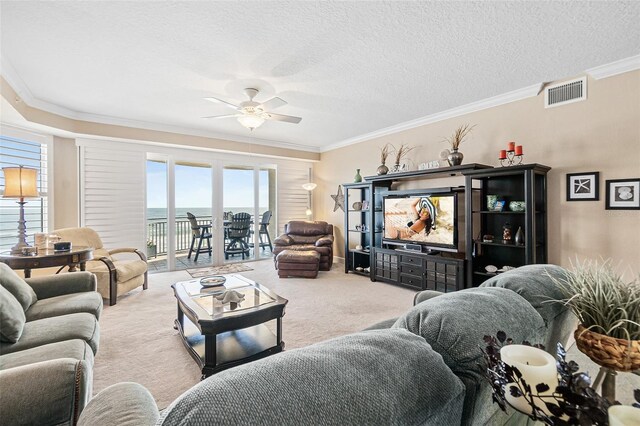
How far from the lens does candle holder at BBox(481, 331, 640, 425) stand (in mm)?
440

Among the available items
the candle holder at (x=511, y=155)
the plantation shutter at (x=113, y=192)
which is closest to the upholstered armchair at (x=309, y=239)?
the plantation shutter at (x=113, y=192)

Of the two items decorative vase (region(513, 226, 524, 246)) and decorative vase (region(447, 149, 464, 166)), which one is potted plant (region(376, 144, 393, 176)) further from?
decorative vase (region(513, 226, 524, 246))

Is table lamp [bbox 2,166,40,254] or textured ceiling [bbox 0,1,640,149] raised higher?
textured ceiling [bbox 0,1,640,149]

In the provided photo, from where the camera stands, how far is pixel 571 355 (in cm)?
113

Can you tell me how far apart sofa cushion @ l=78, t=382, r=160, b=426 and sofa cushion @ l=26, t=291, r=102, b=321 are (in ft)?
5.32

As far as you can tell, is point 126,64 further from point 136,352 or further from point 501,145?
point 501,145

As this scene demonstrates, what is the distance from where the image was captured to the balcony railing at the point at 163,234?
6078 millimetres

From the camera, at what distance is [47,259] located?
115 inches

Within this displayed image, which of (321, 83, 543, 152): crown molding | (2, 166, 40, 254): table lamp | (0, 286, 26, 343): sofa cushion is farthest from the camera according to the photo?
(321, 83, 543, 152): crown molding

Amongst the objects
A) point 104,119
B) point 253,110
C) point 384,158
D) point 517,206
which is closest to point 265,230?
point 384,158

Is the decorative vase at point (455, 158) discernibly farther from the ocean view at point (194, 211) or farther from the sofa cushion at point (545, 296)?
the ocean view at point (194, 211)

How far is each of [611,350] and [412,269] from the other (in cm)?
369

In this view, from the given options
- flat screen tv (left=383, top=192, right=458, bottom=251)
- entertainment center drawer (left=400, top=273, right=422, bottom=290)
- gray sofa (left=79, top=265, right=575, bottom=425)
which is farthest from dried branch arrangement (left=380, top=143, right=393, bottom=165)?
gray sofa (left=79, top=265, right=575, bottom=425)

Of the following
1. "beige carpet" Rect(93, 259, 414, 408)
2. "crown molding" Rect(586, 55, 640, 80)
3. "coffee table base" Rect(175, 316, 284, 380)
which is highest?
"crown molding" Rect(586, 55, 640, 80)
